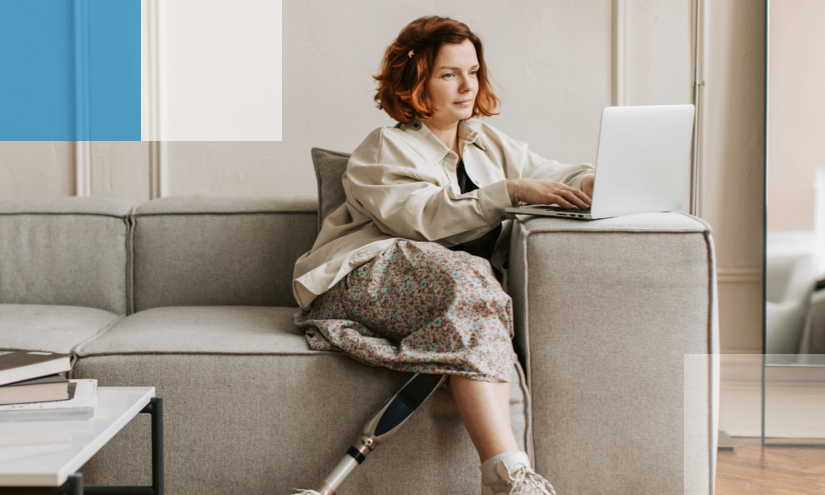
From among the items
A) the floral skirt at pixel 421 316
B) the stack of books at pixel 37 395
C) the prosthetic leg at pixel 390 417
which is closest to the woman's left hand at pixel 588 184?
the floral skirt at pixel 421 316

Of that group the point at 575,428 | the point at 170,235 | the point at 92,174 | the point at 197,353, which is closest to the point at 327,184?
the point at 170,235

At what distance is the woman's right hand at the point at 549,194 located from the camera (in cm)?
114

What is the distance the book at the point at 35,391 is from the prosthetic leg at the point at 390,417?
40cm

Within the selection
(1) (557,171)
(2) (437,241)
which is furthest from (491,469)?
(1) (557,171)

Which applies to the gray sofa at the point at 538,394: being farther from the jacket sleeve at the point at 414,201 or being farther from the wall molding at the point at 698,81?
the wall molding at the point at 698,81

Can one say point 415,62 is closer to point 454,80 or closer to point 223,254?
point 454,80

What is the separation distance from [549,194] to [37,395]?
0.89 m

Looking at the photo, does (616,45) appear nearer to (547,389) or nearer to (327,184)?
(327,184)

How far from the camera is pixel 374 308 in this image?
1111 mm

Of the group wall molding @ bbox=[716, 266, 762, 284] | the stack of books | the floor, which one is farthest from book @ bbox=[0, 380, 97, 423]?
wall molding @ bbox=[716, 266, 762, 284]

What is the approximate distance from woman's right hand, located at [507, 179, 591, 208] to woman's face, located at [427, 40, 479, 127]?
0.34m

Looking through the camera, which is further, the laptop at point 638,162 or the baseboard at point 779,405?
the baseboard at point 779,405

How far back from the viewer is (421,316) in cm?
106

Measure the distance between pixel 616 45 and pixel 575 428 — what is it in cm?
144
